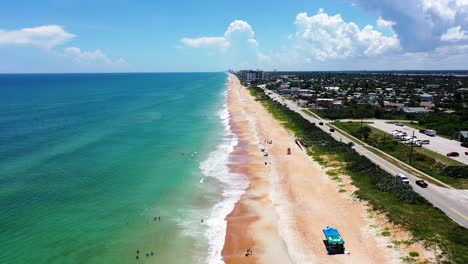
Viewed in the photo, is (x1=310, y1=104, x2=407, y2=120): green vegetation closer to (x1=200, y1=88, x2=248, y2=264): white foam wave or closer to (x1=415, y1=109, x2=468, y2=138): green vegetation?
(x1=415, y1=109, x2=468, y2=138): green vegetation

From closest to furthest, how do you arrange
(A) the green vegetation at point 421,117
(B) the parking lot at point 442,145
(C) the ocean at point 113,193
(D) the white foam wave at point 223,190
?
1. (C) the ocean at point 113,193
2. (D) the white foam wave at point 223,190
3. (B) the parking lot at point 442,145
4. (A) the green vegetation at point 421,117

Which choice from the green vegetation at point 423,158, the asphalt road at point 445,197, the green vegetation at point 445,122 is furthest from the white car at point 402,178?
the green vegetation at point 445,122

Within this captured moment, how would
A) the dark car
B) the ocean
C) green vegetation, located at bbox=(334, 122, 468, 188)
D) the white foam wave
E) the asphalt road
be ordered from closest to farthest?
the ocean
the white foam wave
the asphalt road
the dark car
green vegetation, located at bbox=(334, 122, 468, 188)

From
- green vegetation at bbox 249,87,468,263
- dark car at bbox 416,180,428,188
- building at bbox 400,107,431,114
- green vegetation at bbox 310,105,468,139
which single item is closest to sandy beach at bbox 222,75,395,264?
green vegetation at bbox 249,87,468,263

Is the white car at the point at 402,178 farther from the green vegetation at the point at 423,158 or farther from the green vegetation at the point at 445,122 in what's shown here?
the green vegetation at the point at 445,122

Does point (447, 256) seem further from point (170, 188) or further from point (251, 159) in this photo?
point (251, 159)

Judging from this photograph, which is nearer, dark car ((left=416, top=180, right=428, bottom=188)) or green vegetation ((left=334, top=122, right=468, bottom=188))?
dark car ((left=416, top=180, right=428, bottom=188))
